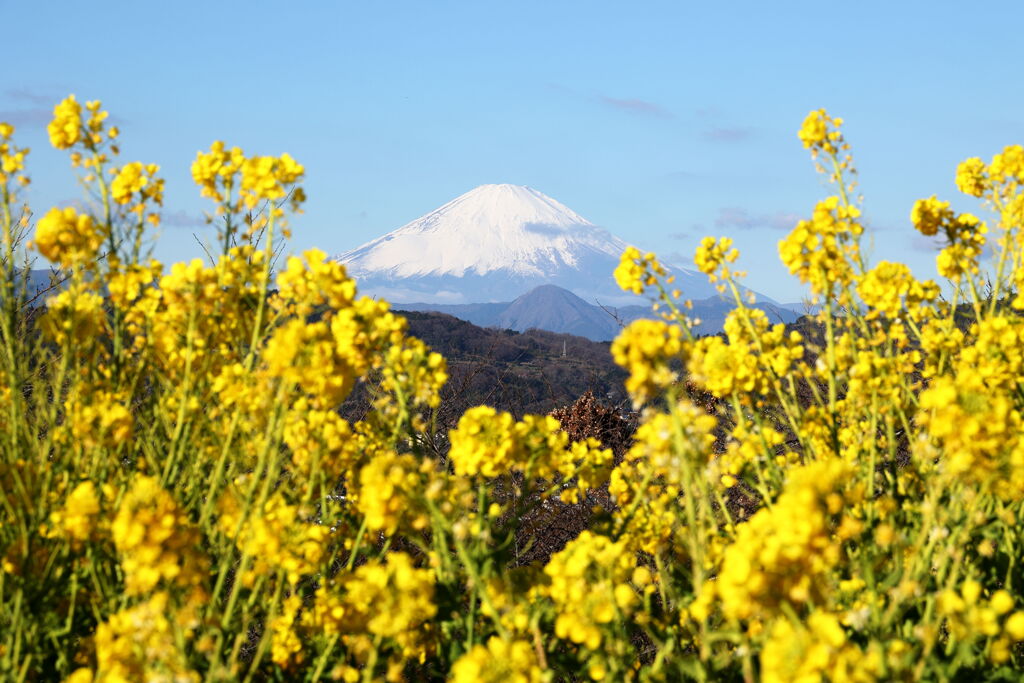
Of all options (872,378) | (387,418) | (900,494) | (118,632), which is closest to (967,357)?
(872,378)

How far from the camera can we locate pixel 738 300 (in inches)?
141

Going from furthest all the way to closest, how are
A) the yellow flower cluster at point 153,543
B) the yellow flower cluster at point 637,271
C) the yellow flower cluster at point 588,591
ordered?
the yellow flower cluster at point 637,271 < the yellow flower cluster at point 588,591 < the yellow flower cluster at point 153,543

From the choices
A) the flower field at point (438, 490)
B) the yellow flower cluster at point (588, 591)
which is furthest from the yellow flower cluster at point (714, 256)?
the yellow flower cluster at point (588, 591)

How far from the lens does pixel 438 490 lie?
246cm

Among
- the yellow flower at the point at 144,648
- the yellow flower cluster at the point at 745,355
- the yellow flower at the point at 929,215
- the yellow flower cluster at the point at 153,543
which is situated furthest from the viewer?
the yellow flower at the point at 929,215

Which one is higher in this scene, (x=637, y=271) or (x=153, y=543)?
(x=637, y=271)

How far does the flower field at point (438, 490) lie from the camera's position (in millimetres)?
2100

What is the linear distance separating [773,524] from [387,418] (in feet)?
6.48

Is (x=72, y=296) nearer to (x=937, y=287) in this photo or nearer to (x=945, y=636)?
(x=937, y=287)

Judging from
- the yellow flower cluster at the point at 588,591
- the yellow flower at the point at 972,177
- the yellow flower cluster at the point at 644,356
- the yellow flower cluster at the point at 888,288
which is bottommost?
the yellow flower cluster at the point at 588,591

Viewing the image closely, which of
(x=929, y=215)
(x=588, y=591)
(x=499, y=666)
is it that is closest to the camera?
A: (x=499, y=666)

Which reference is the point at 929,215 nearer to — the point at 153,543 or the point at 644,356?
the point at 644,356

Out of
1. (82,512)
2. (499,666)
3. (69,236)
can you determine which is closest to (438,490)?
(499,666)

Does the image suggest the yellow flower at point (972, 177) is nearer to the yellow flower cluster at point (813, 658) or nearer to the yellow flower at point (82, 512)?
the yellow flower cluster at point (813, 658)
